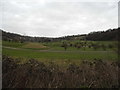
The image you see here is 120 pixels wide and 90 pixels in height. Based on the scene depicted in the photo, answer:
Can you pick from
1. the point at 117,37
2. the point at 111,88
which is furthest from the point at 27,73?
the point at 117,37

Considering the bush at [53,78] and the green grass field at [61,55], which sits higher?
the bush at [53,78]

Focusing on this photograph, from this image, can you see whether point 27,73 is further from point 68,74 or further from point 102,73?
point 102,73

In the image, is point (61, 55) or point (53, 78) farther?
point (61, 55)

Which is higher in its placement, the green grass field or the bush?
the bush

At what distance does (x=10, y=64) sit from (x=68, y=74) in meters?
1.65

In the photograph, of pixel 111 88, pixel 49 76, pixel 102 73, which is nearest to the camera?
pixel 111 88

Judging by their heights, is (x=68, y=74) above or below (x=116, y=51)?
below

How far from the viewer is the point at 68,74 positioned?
4121mm

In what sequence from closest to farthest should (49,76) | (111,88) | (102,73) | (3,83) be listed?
(3,83) → (111,88) → (49,76) → (102,73)

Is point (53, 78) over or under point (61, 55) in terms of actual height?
over

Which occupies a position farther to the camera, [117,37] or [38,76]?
[38,76]

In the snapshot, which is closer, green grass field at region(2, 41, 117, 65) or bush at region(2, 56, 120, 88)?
bush at region(2, 56, 120, 88)

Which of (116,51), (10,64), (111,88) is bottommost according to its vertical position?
(111,88)

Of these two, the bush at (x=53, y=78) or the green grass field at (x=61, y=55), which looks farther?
the green grass field at (x=61, y=55)
